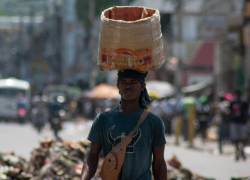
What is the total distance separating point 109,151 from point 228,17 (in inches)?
1272

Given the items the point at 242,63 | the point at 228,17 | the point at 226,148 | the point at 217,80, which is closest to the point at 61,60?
the point at 217,80

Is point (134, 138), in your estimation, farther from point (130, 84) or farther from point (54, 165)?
point (54, 165)

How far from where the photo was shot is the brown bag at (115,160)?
6.69 m

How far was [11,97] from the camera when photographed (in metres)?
60.8

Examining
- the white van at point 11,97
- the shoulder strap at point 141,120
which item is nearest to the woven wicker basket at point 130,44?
the shoulder strap at point 141,120

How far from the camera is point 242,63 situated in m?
46.9

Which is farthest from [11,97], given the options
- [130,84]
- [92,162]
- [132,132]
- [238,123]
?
[132,132]

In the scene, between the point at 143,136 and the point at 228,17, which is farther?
the point at 228,17

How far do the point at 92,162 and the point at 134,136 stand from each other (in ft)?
1.30

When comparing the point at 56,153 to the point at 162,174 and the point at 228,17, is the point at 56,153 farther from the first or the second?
the point at 228,17

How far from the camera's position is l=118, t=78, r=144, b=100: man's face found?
6.87 meters

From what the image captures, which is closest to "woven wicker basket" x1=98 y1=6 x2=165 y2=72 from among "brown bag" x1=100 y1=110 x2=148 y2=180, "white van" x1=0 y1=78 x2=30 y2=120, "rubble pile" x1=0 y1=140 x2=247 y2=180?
"brown bag" x1=100 y1=110 x2=148 y2=180

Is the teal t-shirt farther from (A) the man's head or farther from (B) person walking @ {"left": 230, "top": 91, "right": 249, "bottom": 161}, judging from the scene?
(B) person walking @ {"left": 230, "top": 91, "right": 249, "bottom": 161}

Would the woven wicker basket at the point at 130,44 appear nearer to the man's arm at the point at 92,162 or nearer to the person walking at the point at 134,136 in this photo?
the person walking at the point at 134,136
